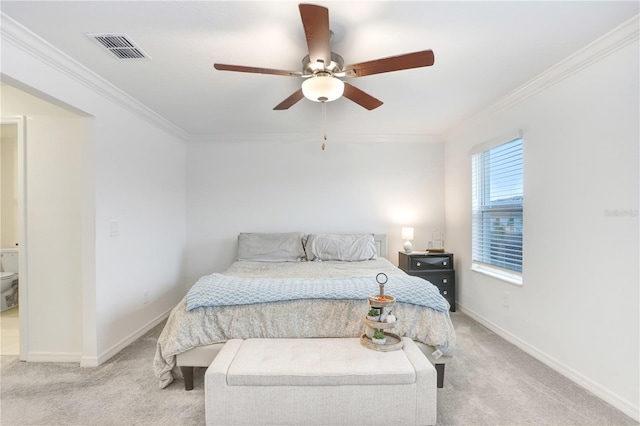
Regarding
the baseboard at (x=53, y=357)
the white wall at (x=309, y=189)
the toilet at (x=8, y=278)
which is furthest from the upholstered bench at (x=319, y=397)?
the toilet at (x=8, y=278)

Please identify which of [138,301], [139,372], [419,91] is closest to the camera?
[139,372]

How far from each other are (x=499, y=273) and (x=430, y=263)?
0.81 meters

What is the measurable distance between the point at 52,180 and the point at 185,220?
71.8 inches

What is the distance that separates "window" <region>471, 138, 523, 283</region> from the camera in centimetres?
294

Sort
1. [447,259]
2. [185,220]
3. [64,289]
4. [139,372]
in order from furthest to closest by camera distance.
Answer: [185,220], [447,259], [64,289], [139,372]

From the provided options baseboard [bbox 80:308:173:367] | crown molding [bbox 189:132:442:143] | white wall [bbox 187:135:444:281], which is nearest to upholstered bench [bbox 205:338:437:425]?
baseboard [bbox 80:308:173:367]

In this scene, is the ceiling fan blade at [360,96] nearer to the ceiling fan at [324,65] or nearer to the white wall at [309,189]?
the ceiling fan at [324,65]

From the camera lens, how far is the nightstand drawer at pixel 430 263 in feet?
12.6

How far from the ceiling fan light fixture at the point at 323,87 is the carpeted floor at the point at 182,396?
2110 mm

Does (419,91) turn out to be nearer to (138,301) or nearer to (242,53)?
(242,53)

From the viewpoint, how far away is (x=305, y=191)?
4398mm

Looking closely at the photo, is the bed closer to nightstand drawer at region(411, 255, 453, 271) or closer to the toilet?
nightstand drawer at region(411, 255, 453, 271)

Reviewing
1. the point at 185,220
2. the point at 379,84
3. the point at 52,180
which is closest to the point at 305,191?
the point at 185,220

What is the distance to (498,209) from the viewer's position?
3.18 m
